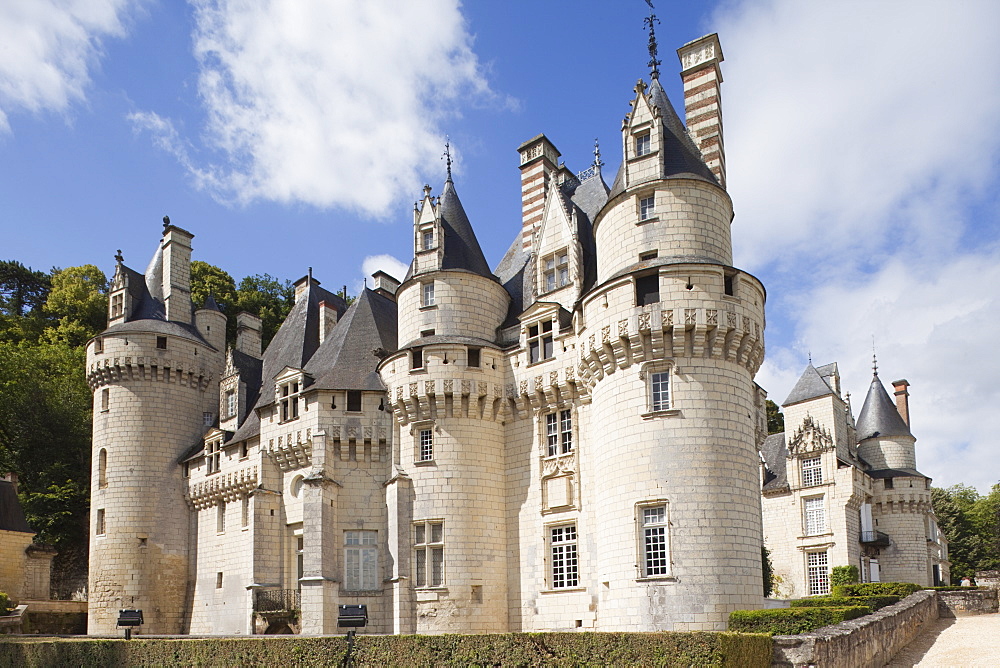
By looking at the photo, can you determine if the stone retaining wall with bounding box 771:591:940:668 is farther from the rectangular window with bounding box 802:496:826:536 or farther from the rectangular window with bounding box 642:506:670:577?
the rectangular window with bounding box 802:496:826:536

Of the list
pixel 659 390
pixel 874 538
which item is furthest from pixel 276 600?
pixel 874 538

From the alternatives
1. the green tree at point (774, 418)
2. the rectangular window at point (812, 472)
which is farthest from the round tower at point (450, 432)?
the green tree at point (774, 418)

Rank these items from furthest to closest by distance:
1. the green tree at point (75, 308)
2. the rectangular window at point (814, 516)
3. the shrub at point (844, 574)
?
the green tree at point (75, 308), the rectangular window at point (814, 516), the shrub at point (844, 574)

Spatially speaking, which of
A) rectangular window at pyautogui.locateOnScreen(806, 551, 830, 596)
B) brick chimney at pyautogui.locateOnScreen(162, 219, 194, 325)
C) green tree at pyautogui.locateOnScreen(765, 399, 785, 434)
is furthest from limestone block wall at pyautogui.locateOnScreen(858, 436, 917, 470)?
brick chimney at pyautogui.locateOnScreen(162, 219, 194, 325)

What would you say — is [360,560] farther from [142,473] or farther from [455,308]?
[142,473]

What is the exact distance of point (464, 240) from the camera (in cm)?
2883

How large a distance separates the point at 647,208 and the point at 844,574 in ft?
69.7

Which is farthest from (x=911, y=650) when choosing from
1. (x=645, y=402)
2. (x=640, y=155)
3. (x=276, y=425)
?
(x=276, y=425)

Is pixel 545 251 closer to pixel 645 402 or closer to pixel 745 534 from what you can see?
pixel 645 402

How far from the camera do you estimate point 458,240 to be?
94.0ft

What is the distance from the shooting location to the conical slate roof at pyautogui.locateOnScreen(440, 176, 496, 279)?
92.1 feet

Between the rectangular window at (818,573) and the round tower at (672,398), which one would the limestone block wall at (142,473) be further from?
the rectangular window at (818,573)

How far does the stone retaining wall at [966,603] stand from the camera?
30.7 metres

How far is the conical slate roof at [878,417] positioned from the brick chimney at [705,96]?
78.4 feet
